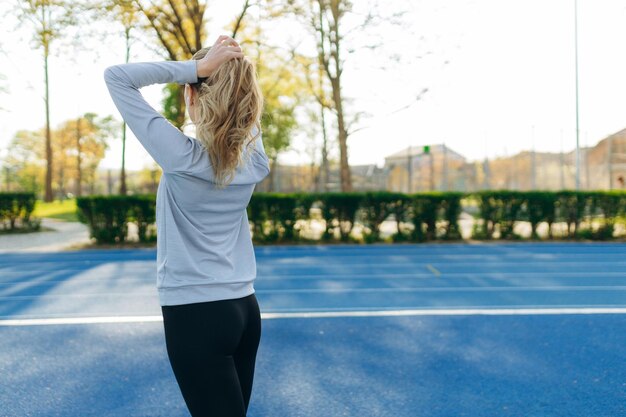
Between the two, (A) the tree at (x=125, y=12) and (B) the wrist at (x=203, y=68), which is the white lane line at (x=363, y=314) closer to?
(B) the wrist at (x=203, y=68)

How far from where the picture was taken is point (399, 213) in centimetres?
1291

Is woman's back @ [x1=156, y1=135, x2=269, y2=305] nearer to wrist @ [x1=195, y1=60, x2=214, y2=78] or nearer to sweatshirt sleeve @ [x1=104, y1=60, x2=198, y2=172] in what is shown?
sweatshirt sleeve @ [x1=104, y1=60, x2=198, y2=172]

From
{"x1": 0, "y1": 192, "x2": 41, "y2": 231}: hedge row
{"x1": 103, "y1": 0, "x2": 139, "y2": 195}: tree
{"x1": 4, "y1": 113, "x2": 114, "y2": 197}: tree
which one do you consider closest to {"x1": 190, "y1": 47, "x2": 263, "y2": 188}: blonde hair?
{"x1": 103, "y1": 0, "x2": 139, "y2": 195}: tree

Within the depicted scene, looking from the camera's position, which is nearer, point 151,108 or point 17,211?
point 151,108

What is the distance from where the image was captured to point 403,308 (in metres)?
5.97

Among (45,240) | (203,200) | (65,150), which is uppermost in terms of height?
(65,150)

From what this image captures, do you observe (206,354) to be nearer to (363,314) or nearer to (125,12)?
(363,314)

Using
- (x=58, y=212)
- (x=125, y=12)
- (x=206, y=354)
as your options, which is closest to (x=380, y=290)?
(x=206, y=354)

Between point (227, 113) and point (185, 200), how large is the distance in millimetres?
298

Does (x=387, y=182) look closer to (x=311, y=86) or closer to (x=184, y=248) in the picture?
(x=311, y=86)

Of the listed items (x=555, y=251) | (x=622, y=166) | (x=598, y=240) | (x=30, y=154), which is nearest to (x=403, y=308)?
(x=555, y=251)

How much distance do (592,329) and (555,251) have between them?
676 cm

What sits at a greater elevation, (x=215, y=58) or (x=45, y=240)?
(x=215, y=58)

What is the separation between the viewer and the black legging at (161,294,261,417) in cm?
160
